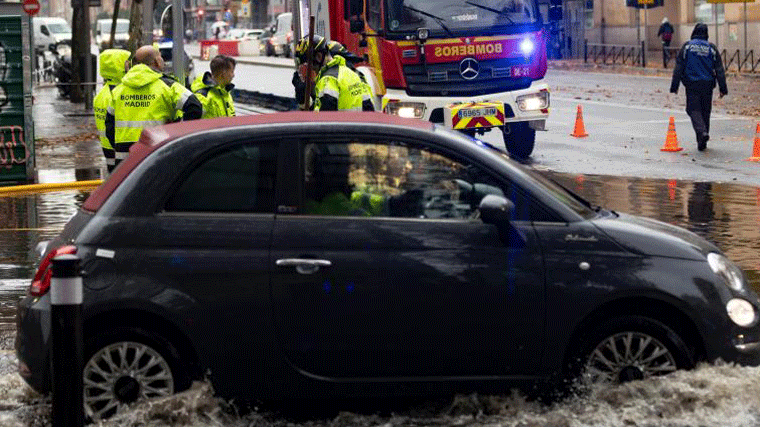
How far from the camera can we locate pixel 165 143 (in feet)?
23.1

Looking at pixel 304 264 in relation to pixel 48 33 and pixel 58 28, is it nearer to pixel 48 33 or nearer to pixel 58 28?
pixel 48 33

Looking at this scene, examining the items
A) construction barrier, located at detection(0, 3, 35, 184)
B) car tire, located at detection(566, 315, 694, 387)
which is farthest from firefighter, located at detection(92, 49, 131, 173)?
car tire, located at detection(566, 315, 694, 387)

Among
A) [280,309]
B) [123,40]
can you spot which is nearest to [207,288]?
[280,309]

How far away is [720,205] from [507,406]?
9016 mm

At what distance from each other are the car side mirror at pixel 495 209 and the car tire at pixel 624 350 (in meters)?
0.68

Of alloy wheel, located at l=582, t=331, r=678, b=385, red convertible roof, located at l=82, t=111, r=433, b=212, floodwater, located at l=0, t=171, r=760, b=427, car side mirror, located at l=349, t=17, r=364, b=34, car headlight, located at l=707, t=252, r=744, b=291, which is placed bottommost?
floodwater, located at l=0, t=171, r=760, b=427

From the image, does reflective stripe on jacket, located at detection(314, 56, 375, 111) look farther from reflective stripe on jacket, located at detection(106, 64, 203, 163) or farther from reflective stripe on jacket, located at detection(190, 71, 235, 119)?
reflective stripe on jacket, located at detection(106, 64, 203, 163)

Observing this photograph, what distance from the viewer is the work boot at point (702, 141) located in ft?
70.4

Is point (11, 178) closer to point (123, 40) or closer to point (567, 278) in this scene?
point (567, 278)

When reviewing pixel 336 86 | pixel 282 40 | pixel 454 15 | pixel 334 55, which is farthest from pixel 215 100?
pixel 282 40

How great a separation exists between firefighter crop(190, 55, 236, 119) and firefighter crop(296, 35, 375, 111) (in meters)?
0.80

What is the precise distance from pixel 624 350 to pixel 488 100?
13076 millimetres

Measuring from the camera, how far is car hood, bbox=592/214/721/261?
697 cm

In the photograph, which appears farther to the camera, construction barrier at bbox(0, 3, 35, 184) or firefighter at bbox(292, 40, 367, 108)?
construction barrier at bbox(0, 3, 35, 184)
